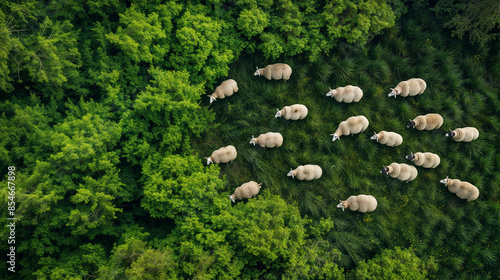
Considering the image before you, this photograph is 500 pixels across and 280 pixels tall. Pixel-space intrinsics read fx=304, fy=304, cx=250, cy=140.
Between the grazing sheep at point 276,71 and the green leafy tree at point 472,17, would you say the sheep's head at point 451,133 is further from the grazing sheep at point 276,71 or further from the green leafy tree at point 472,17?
the grazing sheep at point 276,71

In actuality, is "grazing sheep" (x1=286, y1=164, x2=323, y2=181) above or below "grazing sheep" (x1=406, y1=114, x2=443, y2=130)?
below

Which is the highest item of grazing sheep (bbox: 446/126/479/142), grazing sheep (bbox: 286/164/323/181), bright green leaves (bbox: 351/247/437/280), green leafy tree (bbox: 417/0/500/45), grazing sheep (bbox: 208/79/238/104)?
green leafy tree (bbox: 417/0/500/45)

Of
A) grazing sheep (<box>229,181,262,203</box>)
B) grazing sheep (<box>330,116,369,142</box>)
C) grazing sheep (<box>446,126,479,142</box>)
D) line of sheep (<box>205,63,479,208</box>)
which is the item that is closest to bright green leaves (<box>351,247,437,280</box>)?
line of sheep (<box>205,63,479,208</box>)

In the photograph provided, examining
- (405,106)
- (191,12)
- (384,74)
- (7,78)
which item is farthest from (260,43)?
(7,78)

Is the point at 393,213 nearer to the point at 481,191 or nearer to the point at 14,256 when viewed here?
the point at 481,191

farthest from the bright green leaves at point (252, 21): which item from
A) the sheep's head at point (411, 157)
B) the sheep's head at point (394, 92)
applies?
the sheep's head at point (411, 157)

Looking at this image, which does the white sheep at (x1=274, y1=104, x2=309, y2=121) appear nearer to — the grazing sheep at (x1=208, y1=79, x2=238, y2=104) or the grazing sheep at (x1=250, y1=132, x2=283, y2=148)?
the grazing sheep at (x1=250, y1=132, x2=283, y2=148)
